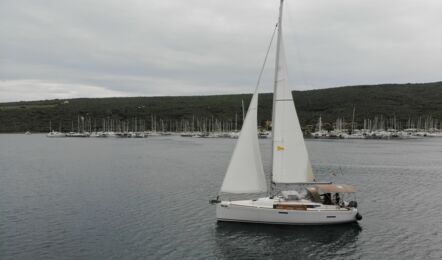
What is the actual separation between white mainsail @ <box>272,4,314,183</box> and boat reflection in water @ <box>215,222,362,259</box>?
3.68m

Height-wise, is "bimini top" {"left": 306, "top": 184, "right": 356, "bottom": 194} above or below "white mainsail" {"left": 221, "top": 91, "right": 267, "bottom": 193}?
below

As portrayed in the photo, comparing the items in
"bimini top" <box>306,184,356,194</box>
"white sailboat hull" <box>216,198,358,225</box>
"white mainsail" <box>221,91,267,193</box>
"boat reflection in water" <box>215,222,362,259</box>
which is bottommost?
"boat reflection in water" <box>215,222,362,259</box>

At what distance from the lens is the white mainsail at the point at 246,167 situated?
99.9 ft

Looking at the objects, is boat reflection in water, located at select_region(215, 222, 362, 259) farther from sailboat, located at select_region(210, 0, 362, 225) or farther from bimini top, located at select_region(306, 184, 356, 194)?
bimini top, located at select_region(306, 184, 356, 194)

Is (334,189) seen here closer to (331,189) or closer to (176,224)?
(331,189)

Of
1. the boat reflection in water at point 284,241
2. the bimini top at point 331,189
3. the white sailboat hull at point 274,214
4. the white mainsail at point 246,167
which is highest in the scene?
the white mainsail at point 246,167

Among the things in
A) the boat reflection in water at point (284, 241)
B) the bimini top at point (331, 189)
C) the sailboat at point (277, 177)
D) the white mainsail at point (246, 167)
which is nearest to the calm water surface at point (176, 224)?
the boat reflection in water at point (284, 241)

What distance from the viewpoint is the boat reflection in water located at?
26.3m

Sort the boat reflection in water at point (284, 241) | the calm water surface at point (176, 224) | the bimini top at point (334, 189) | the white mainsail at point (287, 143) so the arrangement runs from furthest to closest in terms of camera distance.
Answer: the bimini top at point (334, 189)
the white mainsail at point (287, 143)
the calm water surface at point (176, 224)
the boat reflection in water at point (284, 241)

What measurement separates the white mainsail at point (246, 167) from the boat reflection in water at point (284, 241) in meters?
3.02

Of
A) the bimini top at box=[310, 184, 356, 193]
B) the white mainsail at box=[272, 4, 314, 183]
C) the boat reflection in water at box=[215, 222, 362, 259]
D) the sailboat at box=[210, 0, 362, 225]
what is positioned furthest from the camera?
the bimini top at box=[310, 184, 356, 193]

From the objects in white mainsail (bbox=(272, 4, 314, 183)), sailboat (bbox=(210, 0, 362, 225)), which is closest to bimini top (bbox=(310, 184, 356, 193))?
sailboat (bbox=(210, 0, 362, 225))

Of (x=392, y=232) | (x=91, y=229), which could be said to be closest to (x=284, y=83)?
(x=392, y=232)

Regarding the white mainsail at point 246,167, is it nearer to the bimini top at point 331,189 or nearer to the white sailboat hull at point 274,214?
the white sailboat hull at point 274,214
